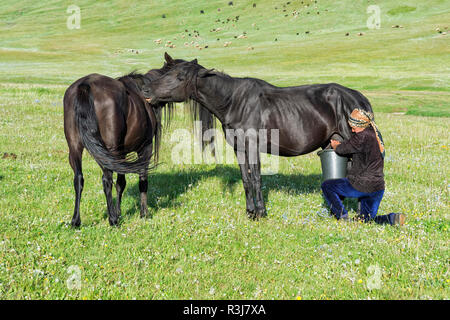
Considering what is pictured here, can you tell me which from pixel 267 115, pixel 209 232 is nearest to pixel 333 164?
pixel 267 115

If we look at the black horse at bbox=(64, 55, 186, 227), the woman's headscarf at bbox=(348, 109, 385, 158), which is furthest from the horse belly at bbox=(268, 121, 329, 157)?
the black horse at bbox=(64, 55, 186, 227)

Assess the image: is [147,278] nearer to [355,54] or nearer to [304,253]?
[304,253]

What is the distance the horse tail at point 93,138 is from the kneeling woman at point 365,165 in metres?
3.70

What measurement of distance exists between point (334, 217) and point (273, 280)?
293 cm

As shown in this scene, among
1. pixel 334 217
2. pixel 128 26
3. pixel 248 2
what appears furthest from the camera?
pixel 248 2

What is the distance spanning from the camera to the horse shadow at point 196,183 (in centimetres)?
859

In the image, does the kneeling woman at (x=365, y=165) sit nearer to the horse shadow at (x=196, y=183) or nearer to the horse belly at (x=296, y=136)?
the horse belly at (x=296, y=136)

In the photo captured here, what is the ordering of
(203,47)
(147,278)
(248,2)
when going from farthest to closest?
(248,2) < (203,47) < (147,278)

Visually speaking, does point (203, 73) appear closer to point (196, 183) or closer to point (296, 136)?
A: point (296, 136)

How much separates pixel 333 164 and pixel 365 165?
0.79 meters

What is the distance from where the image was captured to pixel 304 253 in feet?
18.9

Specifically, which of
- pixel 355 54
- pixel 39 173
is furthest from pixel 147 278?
pixel 355 54

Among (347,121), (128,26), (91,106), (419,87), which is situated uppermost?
(128,26)

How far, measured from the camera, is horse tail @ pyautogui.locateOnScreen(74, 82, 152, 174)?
643 centimetres
